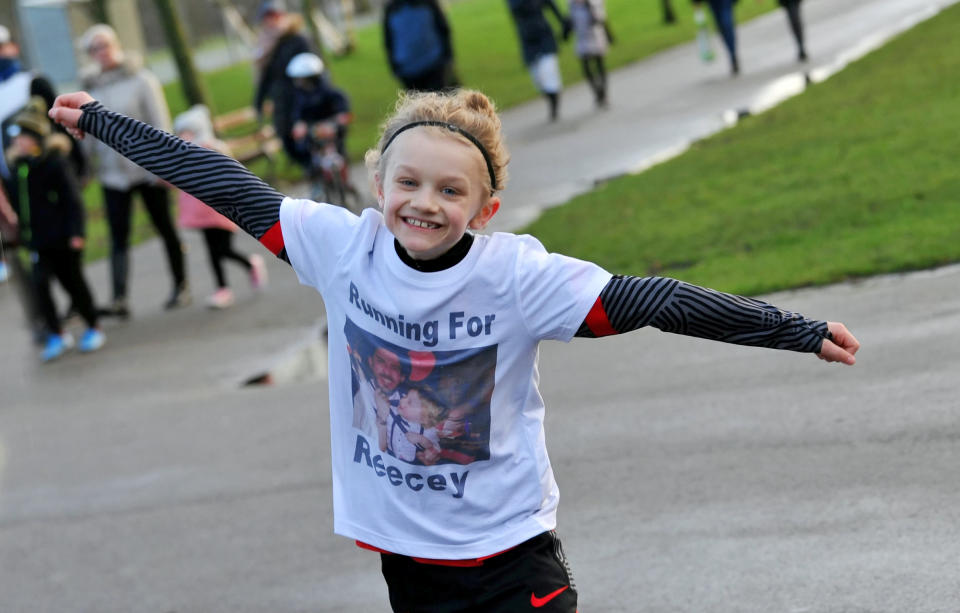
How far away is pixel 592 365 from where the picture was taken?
25.5 ft

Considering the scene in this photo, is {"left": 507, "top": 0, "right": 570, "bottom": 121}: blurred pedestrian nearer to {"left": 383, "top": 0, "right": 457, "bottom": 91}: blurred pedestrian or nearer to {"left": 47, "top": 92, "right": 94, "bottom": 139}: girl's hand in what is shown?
{"left": 383, "top": 0, "right": 457, "bottom": 91}: blurred pedestrian

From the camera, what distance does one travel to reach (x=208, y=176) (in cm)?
339

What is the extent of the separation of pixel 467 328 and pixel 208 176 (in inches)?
31.5

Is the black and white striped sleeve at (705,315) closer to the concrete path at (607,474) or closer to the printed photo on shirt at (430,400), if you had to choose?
the printed photo on shirt at (430,400)

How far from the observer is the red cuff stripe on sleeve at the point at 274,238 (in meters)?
3.36

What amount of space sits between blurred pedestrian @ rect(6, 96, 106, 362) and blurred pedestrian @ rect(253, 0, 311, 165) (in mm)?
3045

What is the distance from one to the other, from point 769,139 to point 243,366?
5.67 meters

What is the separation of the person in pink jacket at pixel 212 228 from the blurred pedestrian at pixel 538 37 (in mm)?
6922

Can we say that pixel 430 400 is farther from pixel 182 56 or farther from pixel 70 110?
pixel 182 56

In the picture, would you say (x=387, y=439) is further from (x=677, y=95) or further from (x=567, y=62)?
(x=567, y=62)

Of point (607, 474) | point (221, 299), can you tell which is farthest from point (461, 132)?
point (221, 299)

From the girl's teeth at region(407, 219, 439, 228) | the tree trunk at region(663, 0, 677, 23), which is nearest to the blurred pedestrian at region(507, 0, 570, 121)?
the tree trunk at region(663, 0, 677, 23)

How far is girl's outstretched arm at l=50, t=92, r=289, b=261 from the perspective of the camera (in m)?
3.38

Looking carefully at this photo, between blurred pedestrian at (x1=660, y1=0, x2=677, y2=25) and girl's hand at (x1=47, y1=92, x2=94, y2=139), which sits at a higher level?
girl's hand at (x1=47, y1=92, x2=94, y2=139)
